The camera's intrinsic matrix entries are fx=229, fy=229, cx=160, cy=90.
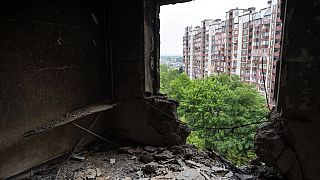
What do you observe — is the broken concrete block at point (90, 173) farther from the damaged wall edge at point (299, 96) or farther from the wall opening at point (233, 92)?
the wall opening at point (233, 92)

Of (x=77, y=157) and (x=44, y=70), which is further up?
(x=44, y=70)

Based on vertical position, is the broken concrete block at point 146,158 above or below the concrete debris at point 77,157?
above

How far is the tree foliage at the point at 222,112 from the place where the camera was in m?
12.2

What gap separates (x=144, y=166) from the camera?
9.66ft

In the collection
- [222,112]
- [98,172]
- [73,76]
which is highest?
[73,76]

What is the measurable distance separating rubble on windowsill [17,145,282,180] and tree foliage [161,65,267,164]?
8.91 metres

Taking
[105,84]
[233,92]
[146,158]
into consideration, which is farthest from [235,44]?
[146,158]

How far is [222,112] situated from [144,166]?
11187mm

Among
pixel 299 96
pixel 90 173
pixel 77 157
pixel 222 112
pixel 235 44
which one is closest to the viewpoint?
pixel 299 96

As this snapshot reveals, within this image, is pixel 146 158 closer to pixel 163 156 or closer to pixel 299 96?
pixel 163 156

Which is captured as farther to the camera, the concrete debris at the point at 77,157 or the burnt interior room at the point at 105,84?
the concrete debris at the point at 77,157

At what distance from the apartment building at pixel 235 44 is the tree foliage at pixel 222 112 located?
1.22 m

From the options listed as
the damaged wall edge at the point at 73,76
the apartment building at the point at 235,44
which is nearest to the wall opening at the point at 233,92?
Answer: the apartment building at the point at 235,44

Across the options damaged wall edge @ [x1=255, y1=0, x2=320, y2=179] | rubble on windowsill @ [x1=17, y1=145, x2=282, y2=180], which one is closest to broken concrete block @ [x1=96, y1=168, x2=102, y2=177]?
rubble on windowsill @ [x1=17, y1=145, x2=282, y2=180]
